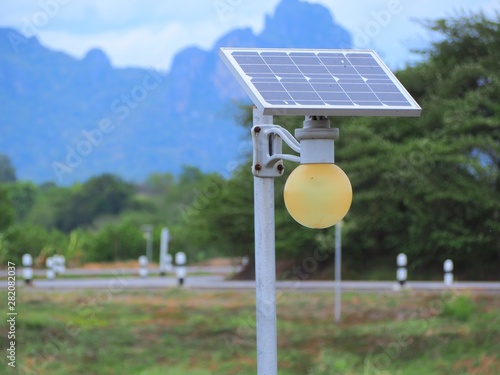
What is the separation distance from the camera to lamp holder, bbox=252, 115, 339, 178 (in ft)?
12.3

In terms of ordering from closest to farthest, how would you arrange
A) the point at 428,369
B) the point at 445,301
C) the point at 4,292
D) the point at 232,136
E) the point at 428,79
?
the point at 428,369
the point at 445,301
the point at 4,292
the point at 428,79
the point at 232,136

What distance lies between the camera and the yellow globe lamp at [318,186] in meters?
3.65

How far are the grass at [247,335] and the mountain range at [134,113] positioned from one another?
389 feet

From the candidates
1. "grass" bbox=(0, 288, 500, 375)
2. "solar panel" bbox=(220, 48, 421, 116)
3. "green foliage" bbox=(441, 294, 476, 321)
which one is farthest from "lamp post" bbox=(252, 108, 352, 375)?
"green foliage" bbox=(441, 294, 476, 321)

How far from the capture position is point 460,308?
16719 millimetres

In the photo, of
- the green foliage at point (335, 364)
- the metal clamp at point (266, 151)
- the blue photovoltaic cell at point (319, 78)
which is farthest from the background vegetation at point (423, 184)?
the metal clamp at point (266, 151)

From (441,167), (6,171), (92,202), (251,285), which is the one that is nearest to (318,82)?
(251,285)

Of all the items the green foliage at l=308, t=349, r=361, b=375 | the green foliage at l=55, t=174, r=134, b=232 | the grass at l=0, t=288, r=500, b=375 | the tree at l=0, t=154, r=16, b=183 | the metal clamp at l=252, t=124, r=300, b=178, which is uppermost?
the tree at l=0, t=154, r=16, b=183

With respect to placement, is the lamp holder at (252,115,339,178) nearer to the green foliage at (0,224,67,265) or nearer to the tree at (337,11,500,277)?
the tree at (337,11,500,277)

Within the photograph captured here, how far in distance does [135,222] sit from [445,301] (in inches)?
1578

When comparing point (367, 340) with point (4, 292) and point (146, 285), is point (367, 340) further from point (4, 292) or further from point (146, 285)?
point (4, 292)

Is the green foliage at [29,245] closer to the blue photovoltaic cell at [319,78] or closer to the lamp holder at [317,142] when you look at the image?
the blue photovoltaic cell at [319,78]

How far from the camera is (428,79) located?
2512cm

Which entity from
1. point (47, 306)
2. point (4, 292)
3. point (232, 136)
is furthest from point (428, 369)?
point (232, 136)
